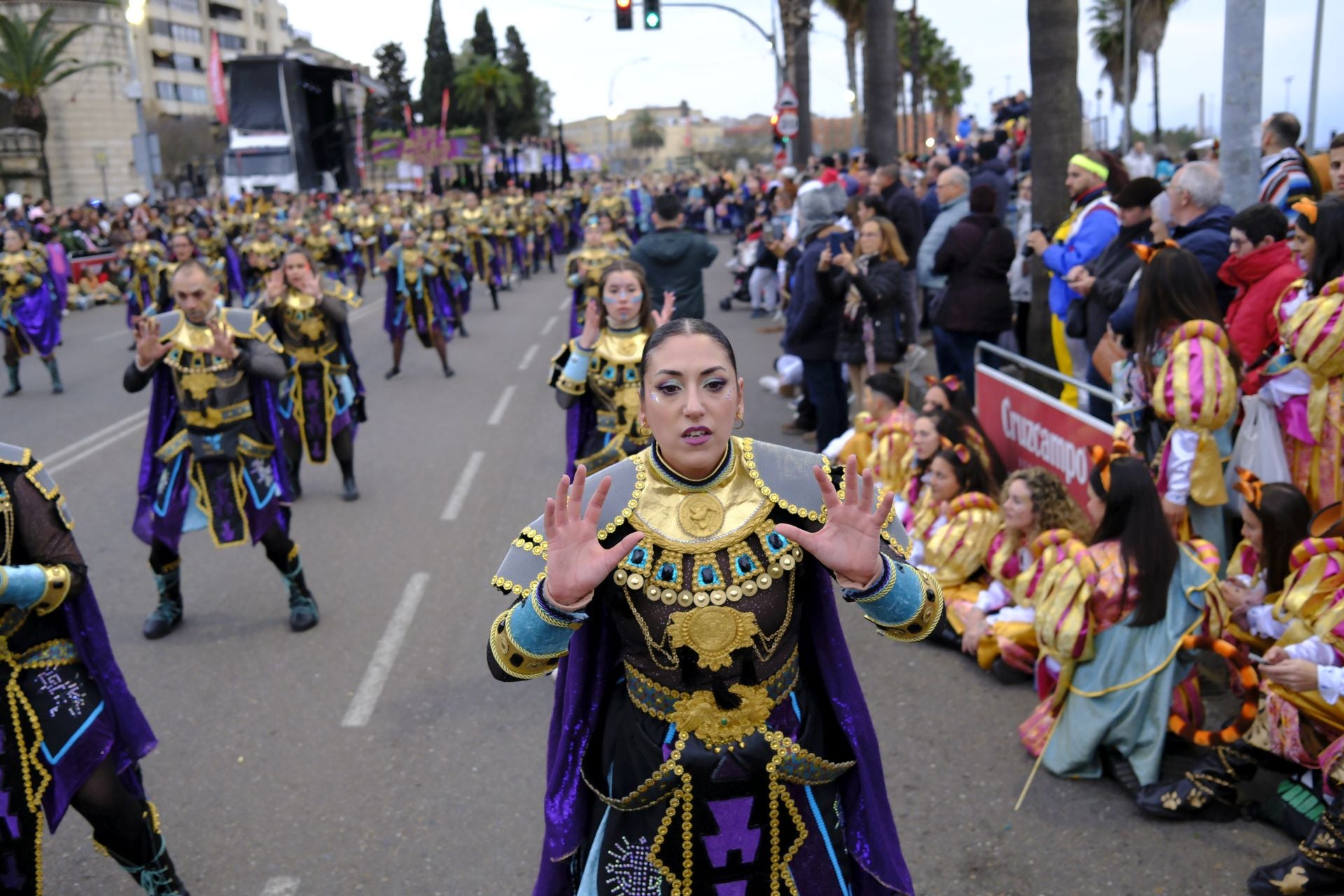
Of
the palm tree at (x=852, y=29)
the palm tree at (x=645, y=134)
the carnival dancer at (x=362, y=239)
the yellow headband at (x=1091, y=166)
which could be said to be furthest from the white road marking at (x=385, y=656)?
the palm tree at (x=645, y=134)

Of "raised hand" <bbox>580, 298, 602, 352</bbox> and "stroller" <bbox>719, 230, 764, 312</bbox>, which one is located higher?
"raised hand" <bbox>580, 298, 602, 352</bbox>

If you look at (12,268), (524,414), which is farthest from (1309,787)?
(12,268)

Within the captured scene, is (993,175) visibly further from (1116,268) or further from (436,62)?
(436,62)

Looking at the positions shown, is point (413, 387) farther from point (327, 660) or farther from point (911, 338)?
point (327, 660)

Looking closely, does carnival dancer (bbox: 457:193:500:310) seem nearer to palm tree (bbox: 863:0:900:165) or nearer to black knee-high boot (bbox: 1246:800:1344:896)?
palm tree (bbox: 863:0:900:165)

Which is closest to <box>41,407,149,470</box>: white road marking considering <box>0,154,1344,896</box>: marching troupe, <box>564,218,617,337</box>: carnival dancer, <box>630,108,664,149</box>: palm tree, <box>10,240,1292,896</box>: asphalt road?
<box>10,240,1292,896</box>: asphalt road

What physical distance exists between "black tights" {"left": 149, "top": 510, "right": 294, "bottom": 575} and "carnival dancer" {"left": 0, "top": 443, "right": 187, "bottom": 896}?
111 inches

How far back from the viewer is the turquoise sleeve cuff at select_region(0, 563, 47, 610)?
3561 mm

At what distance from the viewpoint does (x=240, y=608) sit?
7.54 meters

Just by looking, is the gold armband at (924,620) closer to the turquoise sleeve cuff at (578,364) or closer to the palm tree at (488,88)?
the turquoise sleeve cuff at (578,364)

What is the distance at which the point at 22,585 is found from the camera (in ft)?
11.8

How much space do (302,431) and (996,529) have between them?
5.60 m

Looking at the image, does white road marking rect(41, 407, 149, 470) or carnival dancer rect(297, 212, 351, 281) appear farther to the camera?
carnival dancer rect(297, 212, 351, 281)

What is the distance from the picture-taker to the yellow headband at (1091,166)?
27.5 feet
